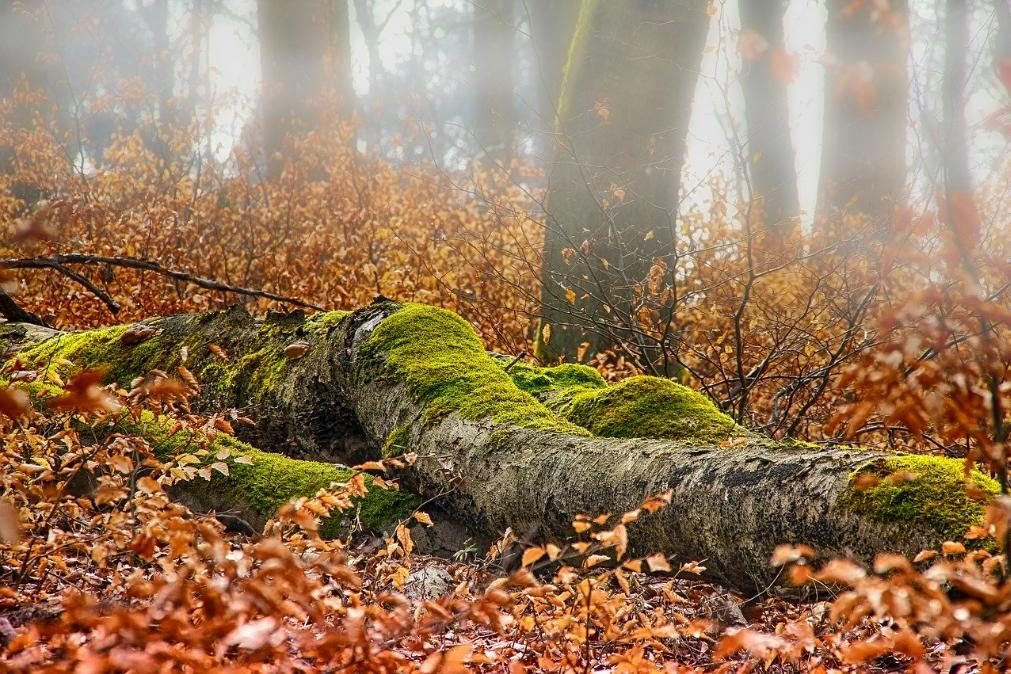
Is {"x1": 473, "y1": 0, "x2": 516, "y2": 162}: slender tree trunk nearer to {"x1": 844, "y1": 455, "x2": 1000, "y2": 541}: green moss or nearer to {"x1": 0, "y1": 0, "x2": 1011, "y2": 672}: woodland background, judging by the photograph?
{"x1": 0, "y1": 0, "x2": 1011, "y2": 672}: woodland background

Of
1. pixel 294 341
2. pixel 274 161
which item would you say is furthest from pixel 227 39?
pixel 294 341

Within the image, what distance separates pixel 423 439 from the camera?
4.29m

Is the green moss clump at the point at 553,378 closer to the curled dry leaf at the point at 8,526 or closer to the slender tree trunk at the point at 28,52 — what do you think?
the curled dry leaf at the point at 8,526

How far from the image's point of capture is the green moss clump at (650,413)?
4320 millimetres

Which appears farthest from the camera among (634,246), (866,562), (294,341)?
(634,246)

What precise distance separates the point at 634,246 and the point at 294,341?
3677mm

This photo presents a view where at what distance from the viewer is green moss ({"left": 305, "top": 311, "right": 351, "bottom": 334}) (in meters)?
5.17

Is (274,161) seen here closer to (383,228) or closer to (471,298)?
(383,228)

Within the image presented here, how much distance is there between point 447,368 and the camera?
15.1ft

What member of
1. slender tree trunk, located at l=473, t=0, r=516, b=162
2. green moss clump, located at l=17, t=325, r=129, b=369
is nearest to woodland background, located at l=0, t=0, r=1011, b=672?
green moss clump, located at l=17, t=325, r=129, b=369

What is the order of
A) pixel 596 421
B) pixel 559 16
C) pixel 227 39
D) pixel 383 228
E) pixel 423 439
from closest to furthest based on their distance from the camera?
pixel 423 439 < pixel 596 421 < pixel 383 228 < pixel 559 16 < pixel 227 39

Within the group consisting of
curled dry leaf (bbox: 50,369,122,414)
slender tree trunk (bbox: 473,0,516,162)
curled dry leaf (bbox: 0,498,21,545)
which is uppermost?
slender tree trunk (bbox: 473,0,516,162)

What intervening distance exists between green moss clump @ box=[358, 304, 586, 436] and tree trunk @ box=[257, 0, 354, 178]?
8.39m

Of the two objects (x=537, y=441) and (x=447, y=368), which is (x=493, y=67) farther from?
(x=537, y=441)
